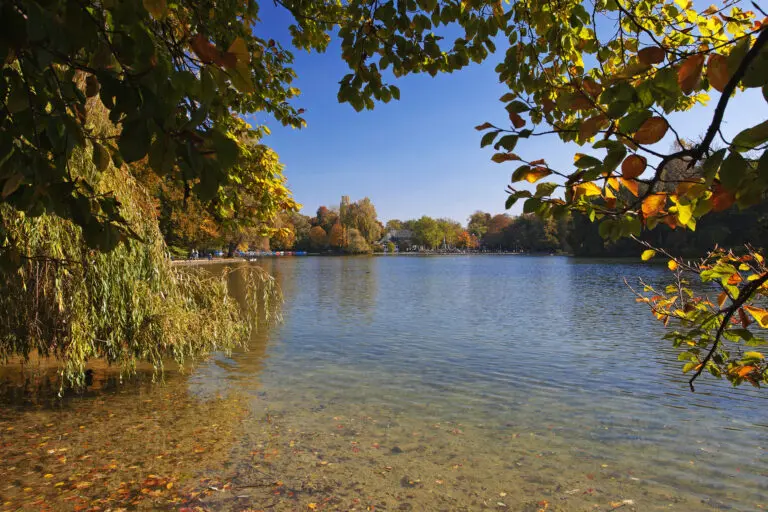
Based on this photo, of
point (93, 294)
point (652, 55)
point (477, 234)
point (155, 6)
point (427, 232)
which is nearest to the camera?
point (652, 55)

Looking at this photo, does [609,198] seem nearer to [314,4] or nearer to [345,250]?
[314,4]

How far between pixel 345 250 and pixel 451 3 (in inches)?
4762

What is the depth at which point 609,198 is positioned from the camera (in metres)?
1.97

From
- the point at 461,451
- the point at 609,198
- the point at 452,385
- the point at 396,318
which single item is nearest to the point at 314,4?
the point at 609,198

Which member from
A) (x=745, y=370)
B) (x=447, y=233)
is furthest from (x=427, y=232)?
(x=745, y=370)

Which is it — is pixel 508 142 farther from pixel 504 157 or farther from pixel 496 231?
pixel 496 231

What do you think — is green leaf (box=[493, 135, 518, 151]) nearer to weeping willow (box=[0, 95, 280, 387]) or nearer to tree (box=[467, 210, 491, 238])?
weeping willow (box=[0, 95, 280, 387])

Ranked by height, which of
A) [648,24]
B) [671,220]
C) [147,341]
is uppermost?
[648,24]

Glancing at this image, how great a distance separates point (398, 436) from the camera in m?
7.29

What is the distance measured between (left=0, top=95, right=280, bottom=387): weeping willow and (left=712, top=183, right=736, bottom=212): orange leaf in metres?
7.28

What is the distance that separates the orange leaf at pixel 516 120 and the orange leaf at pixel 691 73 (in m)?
0.56

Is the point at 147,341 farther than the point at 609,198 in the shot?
Yes

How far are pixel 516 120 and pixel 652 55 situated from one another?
1.69 feet

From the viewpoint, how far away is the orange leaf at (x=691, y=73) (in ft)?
4.37
